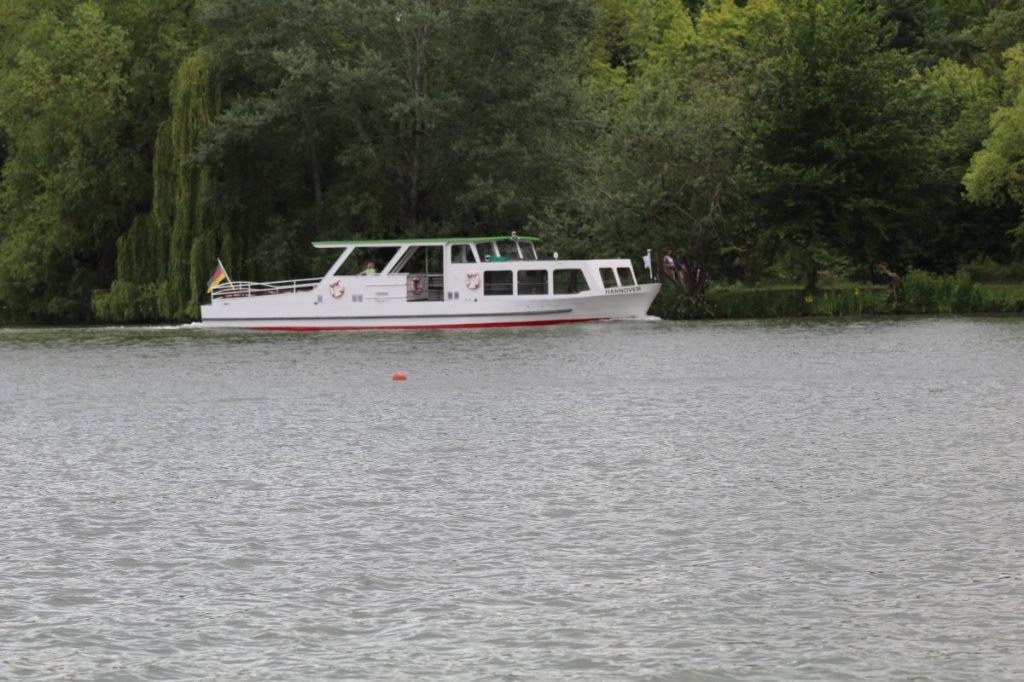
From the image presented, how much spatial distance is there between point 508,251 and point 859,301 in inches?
561

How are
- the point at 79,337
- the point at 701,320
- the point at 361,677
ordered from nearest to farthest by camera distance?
the point at 361,677, the point at 79,337, the point at 701,320

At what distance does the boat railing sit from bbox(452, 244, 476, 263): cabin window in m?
5.57

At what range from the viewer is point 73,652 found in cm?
1102

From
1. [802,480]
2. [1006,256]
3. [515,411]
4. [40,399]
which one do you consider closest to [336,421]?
[515,411]

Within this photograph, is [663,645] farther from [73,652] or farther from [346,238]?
[346,238]

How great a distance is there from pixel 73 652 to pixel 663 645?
3.90m

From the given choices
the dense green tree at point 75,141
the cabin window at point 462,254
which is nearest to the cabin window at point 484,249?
the cabin window at point 462,254

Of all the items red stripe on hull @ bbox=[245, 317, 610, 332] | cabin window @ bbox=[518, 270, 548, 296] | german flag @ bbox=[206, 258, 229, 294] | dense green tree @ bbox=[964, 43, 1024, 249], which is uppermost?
dense green tree @ bbox=[964, 43, 1024, 249]

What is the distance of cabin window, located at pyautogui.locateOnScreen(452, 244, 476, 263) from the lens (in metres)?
66.8

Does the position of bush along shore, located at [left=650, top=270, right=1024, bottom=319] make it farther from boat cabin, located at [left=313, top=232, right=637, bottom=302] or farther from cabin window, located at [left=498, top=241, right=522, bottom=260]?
cabin window, located at [left=498, top=241, right=522, bottom=260]

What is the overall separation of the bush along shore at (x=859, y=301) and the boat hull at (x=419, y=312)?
3454 mm

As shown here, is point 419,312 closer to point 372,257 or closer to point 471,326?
point 471,326

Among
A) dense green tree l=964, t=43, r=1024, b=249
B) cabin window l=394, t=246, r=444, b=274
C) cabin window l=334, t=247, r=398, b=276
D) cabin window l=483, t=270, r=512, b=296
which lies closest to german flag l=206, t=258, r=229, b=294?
cabin window l=334, t=247, r=398, b=276

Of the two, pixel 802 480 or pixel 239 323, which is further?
pixel 239 323
